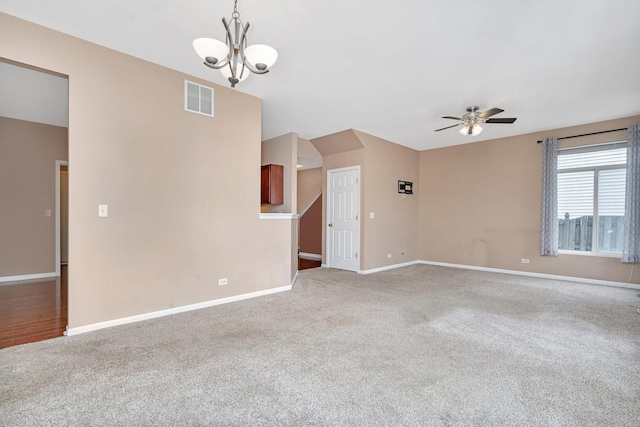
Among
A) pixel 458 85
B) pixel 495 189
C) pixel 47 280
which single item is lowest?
pixel 47 280

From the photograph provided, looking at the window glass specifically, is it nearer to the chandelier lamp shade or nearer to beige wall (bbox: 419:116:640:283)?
beige wall (bbox: 419:116:640:283)

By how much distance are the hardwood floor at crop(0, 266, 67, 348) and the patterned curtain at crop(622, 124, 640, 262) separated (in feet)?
25.8

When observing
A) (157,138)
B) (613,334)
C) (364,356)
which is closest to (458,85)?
(613,334)

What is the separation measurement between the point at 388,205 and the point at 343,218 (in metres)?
1.09

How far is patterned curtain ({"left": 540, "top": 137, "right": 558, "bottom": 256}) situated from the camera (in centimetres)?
557

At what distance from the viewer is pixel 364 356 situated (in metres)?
2.48

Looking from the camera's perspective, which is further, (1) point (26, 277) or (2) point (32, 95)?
(1) point (26, 277)

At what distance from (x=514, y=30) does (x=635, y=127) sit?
4061 millimetres

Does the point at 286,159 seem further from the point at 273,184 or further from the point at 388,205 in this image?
the point at 388,205

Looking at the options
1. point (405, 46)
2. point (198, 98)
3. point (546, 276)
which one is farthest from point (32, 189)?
point (546, 276)

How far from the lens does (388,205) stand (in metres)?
6.71

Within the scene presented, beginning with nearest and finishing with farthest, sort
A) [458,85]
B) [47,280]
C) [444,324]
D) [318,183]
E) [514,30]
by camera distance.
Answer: [514,30] → [444,324] → [458,85] → [47,280] → [318,183]

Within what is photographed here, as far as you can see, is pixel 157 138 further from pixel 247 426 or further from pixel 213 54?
pixel 247 426

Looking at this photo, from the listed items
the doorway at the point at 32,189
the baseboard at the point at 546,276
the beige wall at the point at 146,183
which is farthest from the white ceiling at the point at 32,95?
the baseboard at the point at 546,276
